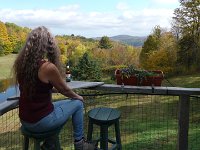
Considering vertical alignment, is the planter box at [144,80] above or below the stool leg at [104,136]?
above

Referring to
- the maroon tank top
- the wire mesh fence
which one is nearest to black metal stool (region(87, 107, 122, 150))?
the wire mesh fence

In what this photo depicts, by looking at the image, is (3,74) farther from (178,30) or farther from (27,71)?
(27,71)

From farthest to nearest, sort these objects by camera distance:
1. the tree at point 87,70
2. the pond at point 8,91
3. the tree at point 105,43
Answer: the tree at point 105,43, the tree at point 87,70, the pond at point 8,91

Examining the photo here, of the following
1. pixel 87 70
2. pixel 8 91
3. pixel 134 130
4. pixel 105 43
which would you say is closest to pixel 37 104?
pixel 134 130

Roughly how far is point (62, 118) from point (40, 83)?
0.34m

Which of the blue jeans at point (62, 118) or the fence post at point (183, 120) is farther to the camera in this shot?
the fence post at point (183, 120)

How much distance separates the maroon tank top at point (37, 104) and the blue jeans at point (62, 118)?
0.13ft

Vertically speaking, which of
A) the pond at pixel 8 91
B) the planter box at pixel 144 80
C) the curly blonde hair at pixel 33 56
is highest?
the curly blonde hair at pixel 33 56

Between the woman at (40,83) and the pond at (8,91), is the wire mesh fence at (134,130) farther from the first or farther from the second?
the woman at (40,83)


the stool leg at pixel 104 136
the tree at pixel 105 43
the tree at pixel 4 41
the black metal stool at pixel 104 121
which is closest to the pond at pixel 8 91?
the black metal stool at pixel 104 121

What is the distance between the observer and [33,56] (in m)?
2.80

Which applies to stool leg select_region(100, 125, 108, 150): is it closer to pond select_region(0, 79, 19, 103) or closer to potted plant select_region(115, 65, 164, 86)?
potted plant select_region(115, 65, 164, 86)

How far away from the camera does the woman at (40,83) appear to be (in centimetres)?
276

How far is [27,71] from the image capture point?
2.78m
